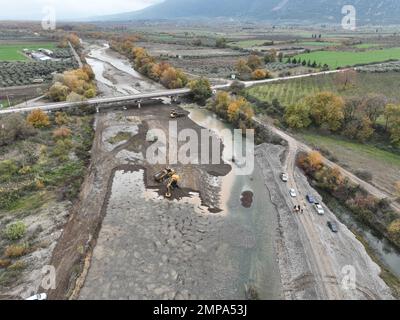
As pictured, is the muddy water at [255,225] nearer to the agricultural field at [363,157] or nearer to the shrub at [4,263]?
the agricultural field at [363,157]

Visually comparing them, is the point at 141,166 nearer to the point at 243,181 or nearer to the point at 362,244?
the point at 243,181

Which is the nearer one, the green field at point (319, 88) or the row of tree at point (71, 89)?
the row of tree at point (71, 89)

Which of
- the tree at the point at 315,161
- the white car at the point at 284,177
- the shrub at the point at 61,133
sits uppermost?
the shrub at the point at 61,133

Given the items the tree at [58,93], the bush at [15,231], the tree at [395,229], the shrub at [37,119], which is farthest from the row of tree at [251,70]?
the bush at [15,231]

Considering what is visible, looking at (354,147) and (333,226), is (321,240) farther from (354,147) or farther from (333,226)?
(354,147)

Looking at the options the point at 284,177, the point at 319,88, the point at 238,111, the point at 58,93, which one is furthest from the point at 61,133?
the point at 319,88
